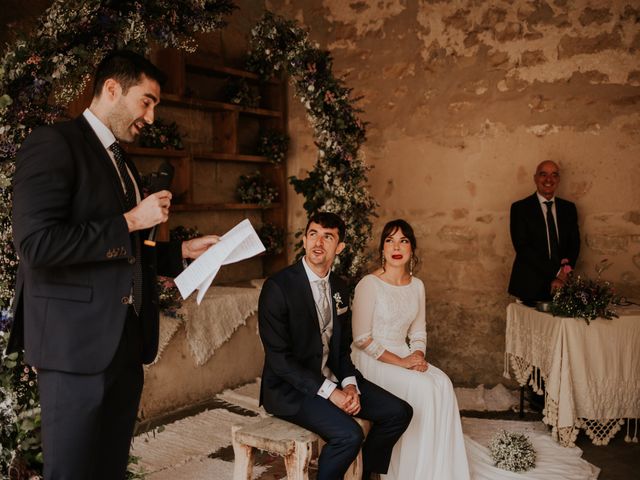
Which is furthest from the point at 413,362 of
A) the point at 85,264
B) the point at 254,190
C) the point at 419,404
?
the point at 254,190

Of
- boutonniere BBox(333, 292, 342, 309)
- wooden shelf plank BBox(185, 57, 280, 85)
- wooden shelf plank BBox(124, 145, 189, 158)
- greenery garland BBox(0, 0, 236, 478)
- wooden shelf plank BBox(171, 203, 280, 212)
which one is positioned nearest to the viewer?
greenery garland BBox(0, 0, 236, 478)

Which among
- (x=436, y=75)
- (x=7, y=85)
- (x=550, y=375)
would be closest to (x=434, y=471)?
(x=550, y=375)

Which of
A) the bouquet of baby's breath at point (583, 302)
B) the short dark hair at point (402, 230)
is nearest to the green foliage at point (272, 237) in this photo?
the short dark hair at point (402, 230)

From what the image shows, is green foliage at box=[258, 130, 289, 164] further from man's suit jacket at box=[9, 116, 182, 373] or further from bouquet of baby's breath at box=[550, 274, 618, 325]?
man's suit jacket at box=[9, 116, 182, 373]

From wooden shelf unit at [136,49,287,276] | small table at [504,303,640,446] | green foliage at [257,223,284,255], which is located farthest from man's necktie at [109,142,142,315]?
green foliage at [257,223,284,255]

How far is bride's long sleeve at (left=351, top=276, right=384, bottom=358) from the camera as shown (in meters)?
3.35

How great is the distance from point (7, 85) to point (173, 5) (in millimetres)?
959

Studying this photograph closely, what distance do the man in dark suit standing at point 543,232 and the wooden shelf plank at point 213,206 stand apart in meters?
2.27

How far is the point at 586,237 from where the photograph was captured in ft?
16.4

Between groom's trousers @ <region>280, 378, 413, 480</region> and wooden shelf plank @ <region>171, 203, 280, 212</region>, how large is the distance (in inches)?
98.9

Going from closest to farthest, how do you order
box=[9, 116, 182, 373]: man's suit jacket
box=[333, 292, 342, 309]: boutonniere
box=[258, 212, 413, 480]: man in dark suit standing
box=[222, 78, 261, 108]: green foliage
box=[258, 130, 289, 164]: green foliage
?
box=[9, 116, 182, 373]: man's suit jacket
box=[258, 212, 413, 480]: man in dark suit standing
box=[333, 292, 342, 309]: boutonniere
box=[222, 78, 261, 108]: green foliage
box=[258, 130, 289, 164]: green foliage

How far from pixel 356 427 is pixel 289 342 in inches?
18.4

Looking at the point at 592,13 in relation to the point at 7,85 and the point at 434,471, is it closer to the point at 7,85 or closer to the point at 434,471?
the point at 434,471

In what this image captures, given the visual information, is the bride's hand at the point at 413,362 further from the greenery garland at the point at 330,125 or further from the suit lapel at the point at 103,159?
the suit lapel at the point at 103,159
